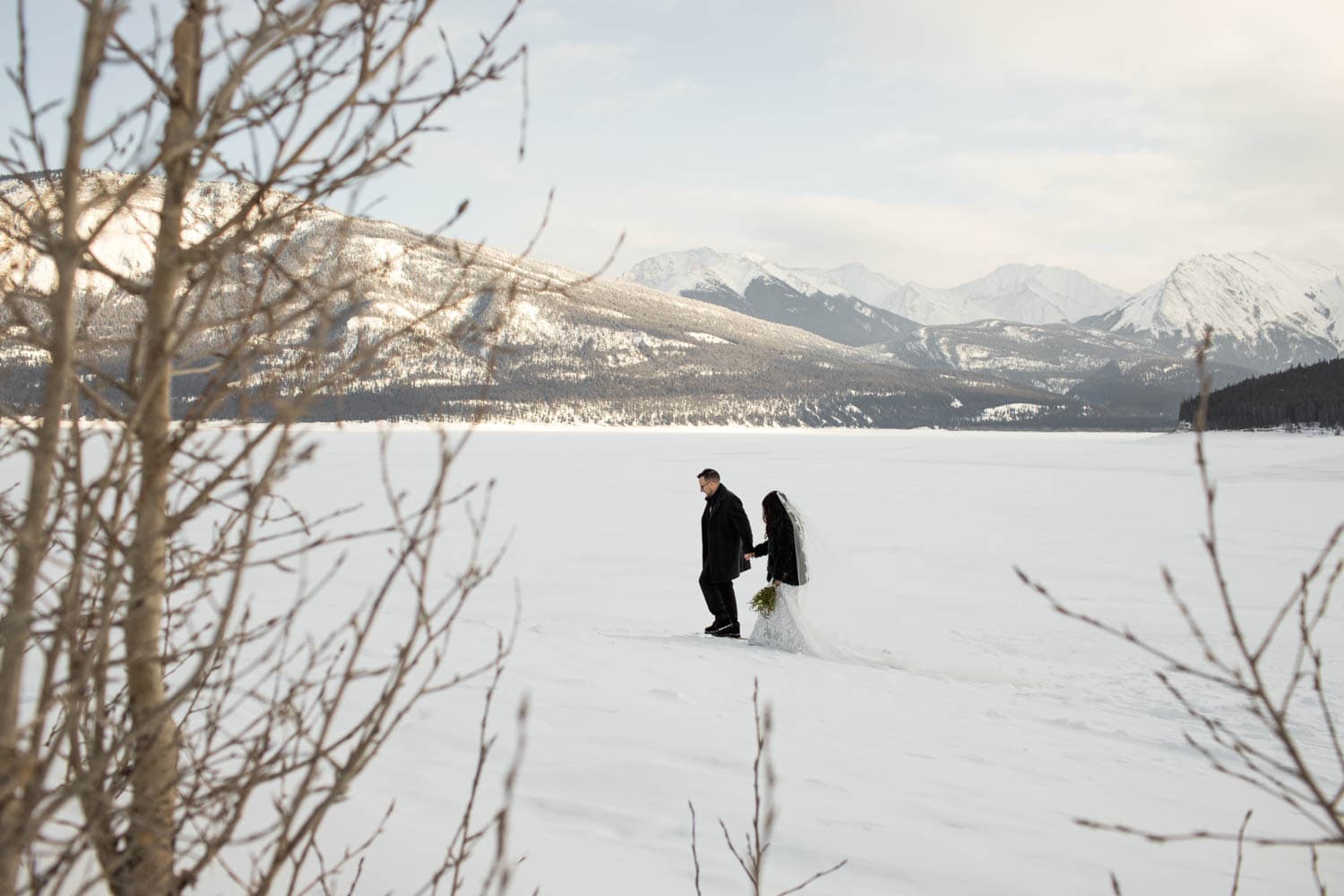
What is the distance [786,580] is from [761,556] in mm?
271

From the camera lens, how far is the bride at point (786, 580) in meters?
6.33

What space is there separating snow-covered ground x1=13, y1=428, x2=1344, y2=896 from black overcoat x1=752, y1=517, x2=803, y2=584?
30cm

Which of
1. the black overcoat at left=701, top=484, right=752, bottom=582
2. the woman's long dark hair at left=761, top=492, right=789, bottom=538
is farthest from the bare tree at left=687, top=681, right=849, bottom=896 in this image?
the black overcoat at left=701, top=484, right=752, bottom=582

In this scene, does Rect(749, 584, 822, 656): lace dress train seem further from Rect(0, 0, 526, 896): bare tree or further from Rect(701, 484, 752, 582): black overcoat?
Rect(0, 0, 526, 896): bare tree

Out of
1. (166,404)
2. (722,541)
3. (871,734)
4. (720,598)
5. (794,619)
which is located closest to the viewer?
(166,404)

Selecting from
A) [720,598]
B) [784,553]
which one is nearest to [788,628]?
[784,553]

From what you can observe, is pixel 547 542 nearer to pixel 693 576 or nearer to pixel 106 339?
pixel 693 576

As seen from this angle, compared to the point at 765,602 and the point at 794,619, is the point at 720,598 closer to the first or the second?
the point at 765,602

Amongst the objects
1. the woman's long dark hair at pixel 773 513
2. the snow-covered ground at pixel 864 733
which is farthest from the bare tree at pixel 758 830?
the woman's long dark hair at pixel 773 513

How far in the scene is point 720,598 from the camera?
22.4ft

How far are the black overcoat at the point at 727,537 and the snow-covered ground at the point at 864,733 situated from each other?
1.79 feet

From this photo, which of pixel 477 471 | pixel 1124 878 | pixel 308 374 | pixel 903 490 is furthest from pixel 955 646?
pixel 477 471

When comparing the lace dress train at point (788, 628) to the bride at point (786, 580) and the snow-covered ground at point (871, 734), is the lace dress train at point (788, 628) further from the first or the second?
the snow-covered ground at point (871, 734)

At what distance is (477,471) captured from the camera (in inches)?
1153
